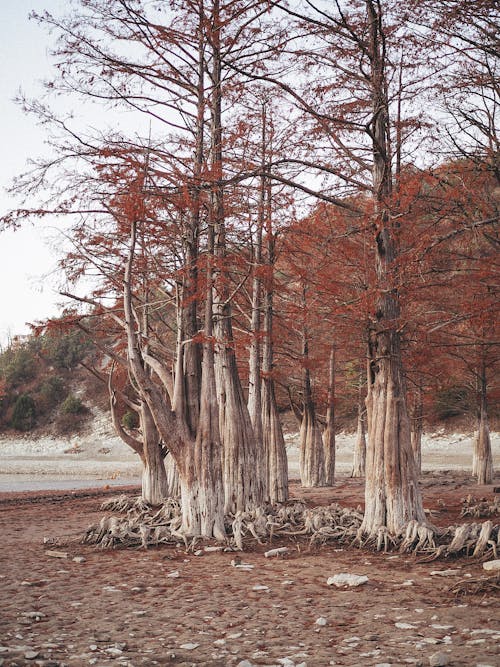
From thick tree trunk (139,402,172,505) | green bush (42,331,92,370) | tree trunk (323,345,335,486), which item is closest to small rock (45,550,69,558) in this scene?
thick tree trunk (139,402,172,505)

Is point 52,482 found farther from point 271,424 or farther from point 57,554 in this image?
point 57,554

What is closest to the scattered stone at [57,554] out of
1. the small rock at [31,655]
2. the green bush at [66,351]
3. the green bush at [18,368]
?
the small rock at [31,655]

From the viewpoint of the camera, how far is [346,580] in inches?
347

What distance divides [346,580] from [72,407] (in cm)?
5522

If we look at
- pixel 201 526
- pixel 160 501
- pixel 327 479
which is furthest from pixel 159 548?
pixel 327 479

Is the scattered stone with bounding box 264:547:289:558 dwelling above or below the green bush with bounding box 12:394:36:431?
below

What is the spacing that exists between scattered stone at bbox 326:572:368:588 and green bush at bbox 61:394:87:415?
2167 inches

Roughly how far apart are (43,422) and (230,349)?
50.0m

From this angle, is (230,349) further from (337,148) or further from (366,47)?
(366,47)

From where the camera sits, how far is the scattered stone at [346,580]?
873cm

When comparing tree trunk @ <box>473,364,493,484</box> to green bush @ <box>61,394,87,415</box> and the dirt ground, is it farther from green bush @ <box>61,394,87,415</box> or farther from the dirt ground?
green bush @ <box>61,394,87,415</box>

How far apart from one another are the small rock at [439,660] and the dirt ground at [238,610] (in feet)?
0.06

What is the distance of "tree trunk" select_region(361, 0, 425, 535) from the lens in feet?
38.8

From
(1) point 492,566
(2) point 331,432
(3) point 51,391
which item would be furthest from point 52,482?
(1) point 492,566
